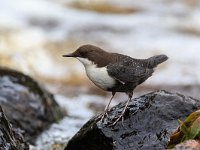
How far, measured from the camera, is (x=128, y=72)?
421cm

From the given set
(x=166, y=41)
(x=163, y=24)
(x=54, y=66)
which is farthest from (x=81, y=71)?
(x=163, y=24)

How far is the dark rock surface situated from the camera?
3824 mm

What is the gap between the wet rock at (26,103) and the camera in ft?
18.8

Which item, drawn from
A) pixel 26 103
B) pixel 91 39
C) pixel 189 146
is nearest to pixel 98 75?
pixel 189 146

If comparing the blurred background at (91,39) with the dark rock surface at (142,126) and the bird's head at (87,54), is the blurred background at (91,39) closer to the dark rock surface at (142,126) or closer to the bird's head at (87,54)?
the dark rock surface at (142,126)

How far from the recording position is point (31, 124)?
5.80 metres

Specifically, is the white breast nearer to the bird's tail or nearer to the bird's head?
the bird's head

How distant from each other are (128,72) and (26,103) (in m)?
1.94

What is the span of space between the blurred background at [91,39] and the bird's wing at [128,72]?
270 centimetres

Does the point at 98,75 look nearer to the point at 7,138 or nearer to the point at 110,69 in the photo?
the point at 110,69

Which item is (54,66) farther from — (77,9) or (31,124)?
(31,124)

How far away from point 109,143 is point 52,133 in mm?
2164

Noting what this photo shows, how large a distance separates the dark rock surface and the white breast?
304 mm

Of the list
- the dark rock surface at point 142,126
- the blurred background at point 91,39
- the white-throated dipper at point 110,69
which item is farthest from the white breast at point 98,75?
the blurred background at point 91,39
